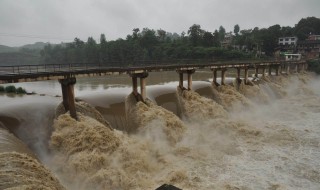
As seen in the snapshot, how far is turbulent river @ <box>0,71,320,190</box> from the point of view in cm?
1308

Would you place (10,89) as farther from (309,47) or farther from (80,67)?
(309,47)

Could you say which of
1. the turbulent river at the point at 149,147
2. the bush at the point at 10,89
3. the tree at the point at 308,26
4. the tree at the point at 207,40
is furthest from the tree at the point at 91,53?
the tree at the point at 308,26

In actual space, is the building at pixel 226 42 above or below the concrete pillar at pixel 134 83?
above

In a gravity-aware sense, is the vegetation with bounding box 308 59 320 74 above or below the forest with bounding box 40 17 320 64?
below

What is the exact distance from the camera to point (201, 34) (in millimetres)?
96250

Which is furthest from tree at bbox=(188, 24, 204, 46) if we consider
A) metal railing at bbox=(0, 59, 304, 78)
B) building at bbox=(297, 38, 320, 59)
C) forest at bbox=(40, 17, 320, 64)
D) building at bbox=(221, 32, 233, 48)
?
metal railing at bbox=(0, 59, 304, 78)

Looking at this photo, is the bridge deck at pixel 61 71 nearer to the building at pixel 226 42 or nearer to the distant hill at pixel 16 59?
the building at pixel 226 42

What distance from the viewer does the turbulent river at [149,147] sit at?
13.1m

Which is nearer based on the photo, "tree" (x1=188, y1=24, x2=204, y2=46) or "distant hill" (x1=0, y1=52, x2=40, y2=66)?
"tree" (x1=188, y1=24, x2=204, y2=46)

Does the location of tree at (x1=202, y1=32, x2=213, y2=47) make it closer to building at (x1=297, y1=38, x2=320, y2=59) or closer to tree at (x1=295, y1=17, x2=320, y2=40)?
building at (x1=297, y1=38, x2=320, y2=59)

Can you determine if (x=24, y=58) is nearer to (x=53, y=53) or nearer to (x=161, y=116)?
(x=53, y=53)

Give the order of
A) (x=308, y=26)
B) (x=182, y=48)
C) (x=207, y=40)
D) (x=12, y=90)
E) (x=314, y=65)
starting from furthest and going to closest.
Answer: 1. (x=308, y=26)
2. (x=207, y=40)
3. (x=182, y=48)
4. (x=314, y=65)
5. (x=12, y=90)

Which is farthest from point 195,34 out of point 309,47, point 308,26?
point 308,26

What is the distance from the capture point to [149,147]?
17516 mm
